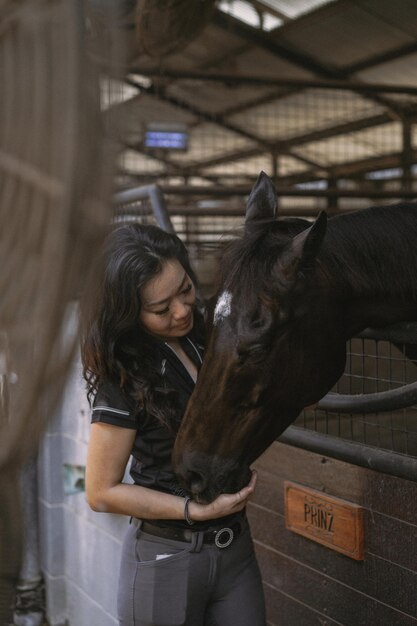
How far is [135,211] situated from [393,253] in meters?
1.96

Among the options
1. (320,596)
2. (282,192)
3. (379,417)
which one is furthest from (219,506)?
(282,192)

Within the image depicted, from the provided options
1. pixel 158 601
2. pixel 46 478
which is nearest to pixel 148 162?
pixel 46 478

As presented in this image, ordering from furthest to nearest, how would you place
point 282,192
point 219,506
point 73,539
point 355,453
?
point 282,192, point 73,539, point 355,453, point 219,506

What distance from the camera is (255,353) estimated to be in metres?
1.56

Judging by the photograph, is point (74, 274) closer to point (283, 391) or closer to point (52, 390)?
point (52, 390)

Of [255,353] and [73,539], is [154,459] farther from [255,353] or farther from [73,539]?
[73,539]

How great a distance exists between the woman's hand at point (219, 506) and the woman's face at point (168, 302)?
38 centimetres

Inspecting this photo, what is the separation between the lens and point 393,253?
5.45 ft

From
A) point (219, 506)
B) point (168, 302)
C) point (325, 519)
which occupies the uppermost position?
point (168, 302)

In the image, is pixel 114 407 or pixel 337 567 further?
pixel 337 567

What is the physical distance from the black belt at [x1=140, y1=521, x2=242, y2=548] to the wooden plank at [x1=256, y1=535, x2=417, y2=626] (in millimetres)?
512

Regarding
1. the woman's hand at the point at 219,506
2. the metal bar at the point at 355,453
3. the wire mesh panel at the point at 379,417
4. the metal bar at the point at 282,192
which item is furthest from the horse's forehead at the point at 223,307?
the metal bar at the point at 282,192

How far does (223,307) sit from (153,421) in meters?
0.31

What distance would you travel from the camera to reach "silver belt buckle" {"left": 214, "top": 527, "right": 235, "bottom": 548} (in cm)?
165
